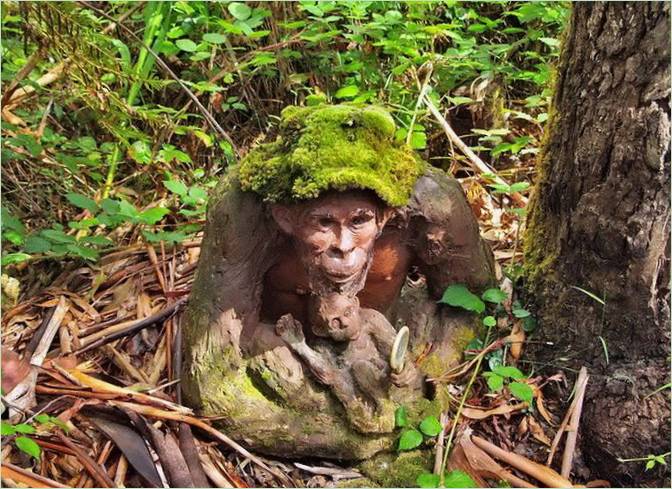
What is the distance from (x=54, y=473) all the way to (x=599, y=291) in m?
1.57

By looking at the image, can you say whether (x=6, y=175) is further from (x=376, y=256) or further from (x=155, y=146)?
(x=376, y=256)

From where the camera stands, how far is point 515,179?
330cm

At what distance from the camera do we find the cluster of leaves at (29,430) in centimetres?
169

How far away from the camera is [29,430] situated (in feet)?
5.69

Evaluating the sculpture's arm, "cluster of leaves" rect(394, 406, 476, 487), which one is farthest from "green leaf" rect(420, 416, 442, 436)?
the sculpture's arm

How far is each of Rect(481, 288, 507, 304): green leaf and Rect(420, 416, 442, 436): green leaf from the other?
43 cm

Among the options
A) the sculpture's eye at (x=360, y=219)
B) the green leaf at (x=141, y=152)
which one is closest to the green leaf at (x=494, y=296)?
the sculpture's eye at (x=360, y=219)

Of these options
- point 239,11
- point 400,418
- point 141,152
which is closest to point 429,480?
point 400,418

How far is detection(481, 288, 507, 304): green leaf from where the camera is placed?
2141 millimetres

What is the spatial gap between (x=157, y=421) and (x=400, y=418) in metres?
0.69

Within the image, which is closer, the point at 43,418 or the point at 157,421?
the point at 43,418

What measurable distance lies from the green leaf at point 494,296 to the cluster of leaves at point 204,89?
0.74 metres

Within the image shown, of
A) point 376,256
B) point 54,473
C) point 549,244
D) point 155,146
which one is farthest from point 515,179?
point 54,473

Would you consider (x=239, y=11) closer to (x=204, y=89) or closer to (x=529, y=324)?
(x=204, y=89)
